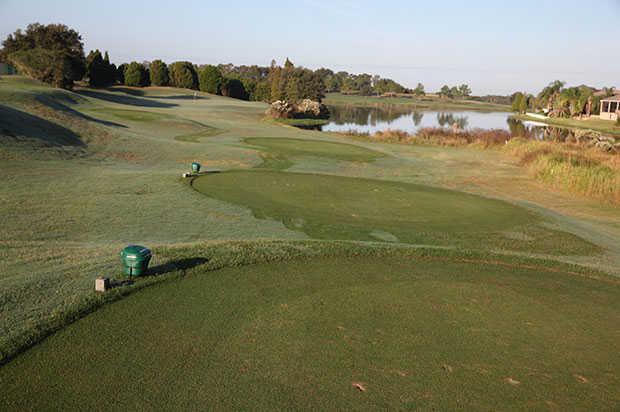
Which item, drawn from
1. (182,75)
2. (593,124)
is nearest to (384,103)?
(182,75)

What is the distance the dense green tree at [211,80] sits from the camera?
3826 inches

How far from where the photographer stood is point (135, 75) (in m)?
88.4

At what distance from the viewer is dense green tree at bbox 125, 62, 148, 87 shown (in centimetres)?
8825

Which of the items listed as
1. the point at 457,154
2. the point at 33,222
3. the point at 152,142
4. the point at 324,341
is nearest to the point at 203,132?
the point at 152,142

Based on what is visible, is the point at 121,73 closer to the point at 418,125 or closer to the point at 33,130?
the point at 418,125

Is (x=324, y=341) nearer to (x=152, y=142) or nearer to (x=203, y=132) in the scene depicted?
(x=152, y=142)

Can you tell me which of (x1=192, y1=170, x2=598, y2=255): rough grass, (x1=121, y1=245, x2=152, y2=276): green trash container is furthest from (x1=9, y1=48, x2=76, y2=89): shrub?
(x1=121, y1=245, x2=152, y2=276): green trash container

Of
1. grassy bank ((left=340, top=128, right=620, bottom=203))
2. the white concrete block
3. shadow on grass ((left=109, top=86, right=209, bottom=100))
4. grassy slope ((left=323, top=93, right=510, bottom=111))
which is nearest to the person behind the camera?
the white concrete block

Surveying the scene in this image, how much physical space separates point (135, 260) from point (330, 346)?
319cm

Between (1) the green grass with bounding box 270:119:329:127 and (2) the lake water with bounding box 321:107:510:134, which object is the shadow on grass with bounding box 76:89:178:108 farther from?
(2) the lake water with bounding box 321:107:510:134

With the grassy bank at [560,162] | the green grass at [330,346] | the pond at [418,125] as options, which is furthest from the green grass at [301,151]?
the pond at [418,125]

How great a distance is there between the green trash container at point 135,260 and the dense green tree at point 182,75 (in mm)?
95406

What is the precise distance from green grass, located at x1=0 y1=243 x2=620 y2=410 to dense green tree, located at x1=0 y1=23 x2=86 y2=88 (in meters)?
55.9

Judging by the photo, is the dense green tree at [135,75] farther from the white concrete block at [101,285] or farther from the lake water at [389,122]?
the white concrete block at [101,285]
